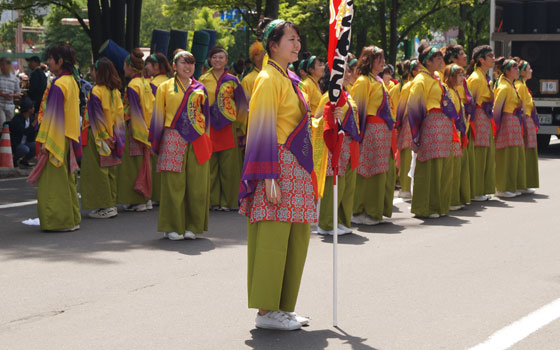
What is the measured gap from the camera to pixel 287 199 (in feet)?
18.6

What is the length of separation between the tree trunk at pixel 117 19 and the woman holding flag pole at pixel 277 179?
13672 mm

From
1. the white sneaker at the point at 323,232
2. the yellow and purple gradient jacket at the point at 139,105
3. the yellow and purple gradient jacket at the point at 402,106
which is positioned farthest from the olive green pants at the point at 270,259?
the yellow and purple gradient jacket at the point at 402,106

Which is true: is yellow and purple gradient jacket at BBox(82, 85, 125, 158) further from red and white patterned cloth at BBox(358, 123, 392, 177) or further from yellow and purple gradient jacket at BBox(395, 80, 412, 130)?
yellow and purple gradient jacket at BBox(395, 80, 412, 130)

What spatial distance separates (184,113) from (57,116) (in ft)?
4.48

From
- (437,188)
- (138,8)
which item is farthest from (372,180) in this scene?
(138,8)

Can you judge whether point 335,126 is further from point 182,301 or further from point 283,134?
point 182,301

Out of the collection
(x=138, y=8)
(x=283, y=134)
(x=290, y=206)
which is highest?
(x=138, y=8)

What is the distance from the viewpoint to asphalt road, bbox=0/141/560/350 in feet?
18.7

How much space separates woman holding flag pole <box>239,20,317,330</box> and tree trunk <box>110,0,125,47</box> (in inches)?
538

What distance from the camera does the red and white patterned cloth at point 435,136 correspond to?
419 inches

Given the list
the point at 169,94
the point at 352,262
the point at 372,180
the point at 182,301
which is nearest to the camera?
the point at 182,301

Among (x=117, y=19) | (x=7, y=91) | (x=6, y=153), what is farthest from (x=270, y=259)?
(x=117, y=19)

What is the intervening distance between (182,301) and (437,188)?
16.4ft

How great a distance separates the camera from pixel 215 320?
604 centimetres
